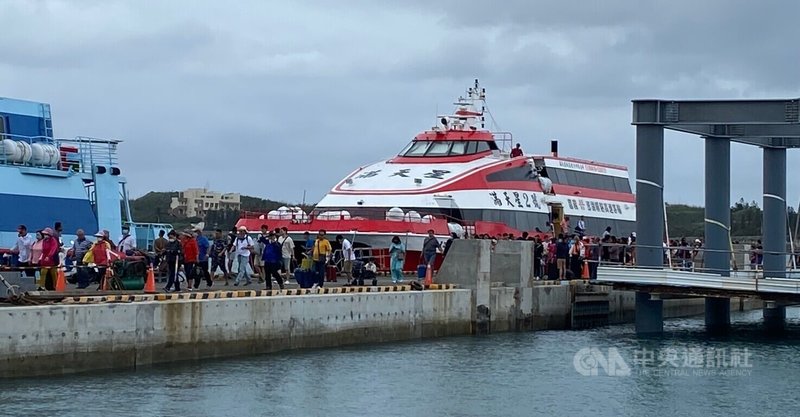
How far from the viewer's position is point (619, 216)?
1901 inches

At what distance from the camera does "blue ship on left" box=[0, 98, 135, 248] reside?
35.4 m

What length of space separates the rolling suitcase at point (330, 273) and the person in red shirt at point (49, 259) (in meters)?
7.67

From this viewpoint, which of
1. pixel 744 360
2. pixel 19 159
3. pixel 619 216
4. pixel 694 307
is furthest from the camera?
pixel 619 216

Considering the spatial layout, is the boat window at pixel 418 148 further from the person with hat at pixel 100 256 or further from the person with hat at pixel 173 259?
the person with hat at pixel 100 256

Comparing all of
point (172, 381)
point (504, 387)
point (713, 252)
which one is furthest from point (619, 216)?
point (172, 381)

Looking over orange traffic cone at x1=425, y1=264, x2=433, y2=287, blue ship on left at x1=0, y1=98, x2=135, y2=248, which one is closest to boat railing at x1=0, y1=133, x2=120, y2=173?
blue ship on left at x1=0, y1=98, x2=135, y2=248

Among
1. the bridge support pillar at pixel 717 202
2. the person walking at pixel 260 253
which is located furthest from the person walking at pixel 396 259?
the bridge support pillar at pixel 717 202

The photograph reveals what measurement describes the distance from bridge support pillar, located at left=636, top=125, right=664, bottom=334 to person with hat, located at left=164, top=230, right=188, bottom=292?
10343 mm

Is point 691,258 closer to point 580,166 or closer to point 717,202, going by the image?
point 717,202

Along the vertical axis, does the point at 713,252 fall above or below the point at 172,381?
above

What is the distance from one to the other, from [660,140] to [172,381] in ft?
43.5

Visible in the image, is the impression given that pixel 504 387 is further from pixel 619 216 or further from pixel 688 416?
pixel 619 216

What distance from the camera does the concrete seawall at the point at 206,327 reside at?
22.3 metres

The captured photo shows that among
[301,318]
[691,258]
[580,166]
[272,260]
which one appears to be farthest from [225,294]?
[580,166]
